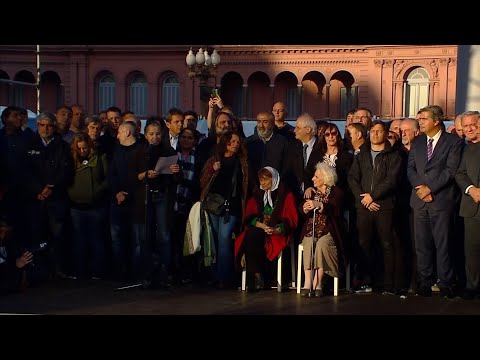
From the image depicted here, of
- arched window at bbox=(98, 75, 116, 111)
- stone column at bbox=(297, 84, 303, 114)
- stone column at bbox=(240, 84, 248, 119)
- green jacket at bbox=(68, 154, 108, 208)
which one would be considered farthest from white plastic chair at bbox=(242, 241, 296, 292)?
arched window at bbox=(98, 75, 116, 111)

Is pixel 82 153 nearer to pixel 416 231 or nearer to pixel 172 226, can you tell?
pixel 172 226

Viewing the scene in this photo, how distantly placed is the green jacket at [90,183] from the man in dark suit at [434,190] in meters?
3.39

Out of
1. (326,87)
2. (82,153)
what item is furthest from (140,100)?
(82,153)

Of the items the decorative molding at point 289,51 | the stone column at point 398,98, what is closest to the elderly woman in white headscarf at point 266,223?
the stone column at point 398,98

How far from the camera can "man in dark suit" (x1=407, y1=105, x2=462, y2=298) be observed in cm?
779

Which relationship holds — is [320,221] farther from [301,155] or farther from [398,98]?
[398,98]

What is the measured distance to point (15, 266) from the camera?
8.20 metres

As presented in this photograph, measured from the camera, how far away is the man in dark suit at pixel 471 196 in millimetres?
7652

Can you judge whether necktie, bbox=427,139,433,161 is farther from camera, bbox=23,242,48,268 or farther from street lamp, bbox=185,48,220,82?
street lamp, bbox=185,48,220,82

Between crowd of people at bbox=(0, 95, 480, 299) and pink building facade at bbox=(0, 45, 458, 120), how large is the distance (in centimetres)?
2915

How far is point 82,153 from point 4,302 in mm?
1939

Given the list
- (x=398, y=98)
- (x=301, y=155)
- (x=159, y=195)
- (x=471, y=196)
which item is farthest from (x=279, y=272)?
(x=398, y=98)

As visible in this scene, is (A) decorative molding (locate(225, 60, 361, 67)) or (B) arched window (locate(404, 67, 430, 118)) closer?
(B) arched window (locate(404, 67, 430, 118))
